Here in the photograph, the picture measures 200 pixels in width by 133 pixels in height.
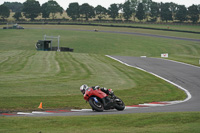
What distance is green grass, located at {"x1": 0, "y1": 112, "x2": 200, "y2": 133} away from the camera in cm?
961

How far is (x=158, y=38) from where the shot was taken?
8162 centimetres

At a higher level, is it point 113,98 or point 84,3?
point 84,3

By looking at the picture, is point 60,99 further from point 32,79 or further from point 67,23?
point 67,23

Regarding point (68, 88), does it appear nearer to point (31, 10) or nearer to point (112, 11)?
point (31, 10)

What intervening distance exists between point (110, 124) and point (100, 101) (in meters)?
Answer: 3.04

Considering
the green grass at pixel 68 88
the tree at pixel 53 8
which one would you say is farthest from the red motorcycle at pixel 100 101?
the tree at pixel 53 8

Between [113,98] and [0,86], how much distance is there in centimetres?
836

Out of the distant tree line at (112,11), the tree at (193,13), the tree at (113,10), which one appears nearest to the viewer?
the tree at (193,13)

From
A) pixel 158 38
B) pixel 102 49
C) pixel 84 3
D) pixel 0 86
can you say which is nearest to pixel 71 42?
pixel 102 49

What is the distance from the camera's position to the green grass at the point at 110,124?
961 centimetres

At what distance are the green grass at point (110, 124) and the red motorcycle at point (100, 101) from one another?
1.58 metres

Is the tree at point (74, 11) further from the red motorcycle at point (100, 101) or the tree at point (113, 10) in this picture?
the red motorcycle at point (100, 101)

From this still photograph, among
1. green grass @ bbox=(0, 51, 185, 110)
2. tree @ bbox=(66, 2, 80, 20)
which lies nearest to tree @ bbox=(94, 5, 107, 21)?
tree @ bbox=(66, 2, 80, 20)

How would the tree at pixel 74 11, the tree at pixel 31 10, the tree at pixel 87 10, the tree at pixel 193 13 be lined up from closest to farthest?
the tree at pixel 193 13 < the tree at pixel 31 10 < the tree at pixel 87 10 < the tree at pixel 74 11
